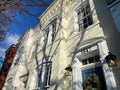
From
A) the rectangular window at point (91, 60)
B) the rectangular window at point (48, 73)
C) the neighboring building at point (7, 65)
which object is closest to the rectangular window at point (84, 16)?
the rectangular window at point (91, 60)

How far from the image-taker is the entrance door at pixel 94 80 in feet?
14.0

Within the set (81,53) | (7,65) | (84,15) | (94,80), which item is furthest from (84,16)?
(7,65)

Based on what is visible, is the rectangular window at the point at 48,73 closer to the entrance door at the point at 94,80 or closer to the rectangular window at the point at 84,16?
the entrance door at the point at 94,80

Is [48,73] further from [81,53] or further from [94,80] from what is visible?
[94,80]

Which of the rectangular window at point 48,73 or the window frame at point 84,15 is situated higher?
the window frame at point 84,15

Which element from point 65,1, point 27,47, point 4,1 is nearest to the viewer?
point 4,1

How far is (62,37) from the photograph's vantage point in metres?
6.87

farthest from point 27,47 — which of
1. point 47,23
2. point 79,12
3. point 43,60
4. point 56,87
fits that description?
point 56,87

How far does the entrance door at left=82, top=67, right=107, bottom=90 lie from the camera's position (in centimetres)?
428

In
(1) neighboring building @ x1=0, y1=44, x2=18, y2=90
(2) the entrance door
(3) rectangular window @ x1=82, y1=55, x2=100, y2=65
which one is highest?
(1) neighboring building @ x1=0, y1=44, x2=18, y2=90

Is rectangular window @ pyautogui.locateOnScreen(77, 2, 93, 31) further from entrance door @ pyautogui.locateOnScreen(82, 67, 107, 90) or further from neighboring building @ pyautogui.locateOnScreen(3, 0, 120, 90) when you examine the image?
entrance door @ pyautogui.locateOnScreen(82, 67, 107, 90)

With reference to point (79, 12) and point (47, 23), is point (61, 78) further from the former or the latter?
point (47, 23)

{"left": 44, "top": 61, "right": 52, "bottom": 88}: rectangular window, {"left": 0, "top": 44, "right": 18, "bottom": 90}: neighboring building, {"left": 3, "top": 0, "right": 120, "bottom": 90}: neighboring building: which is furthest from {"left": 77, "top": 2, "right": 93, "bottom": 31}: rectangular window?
{"left": 0, "top": 44, "right": 18, "bottom": 90}: neighboring building

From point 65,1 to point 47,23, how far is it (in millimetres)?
2219
